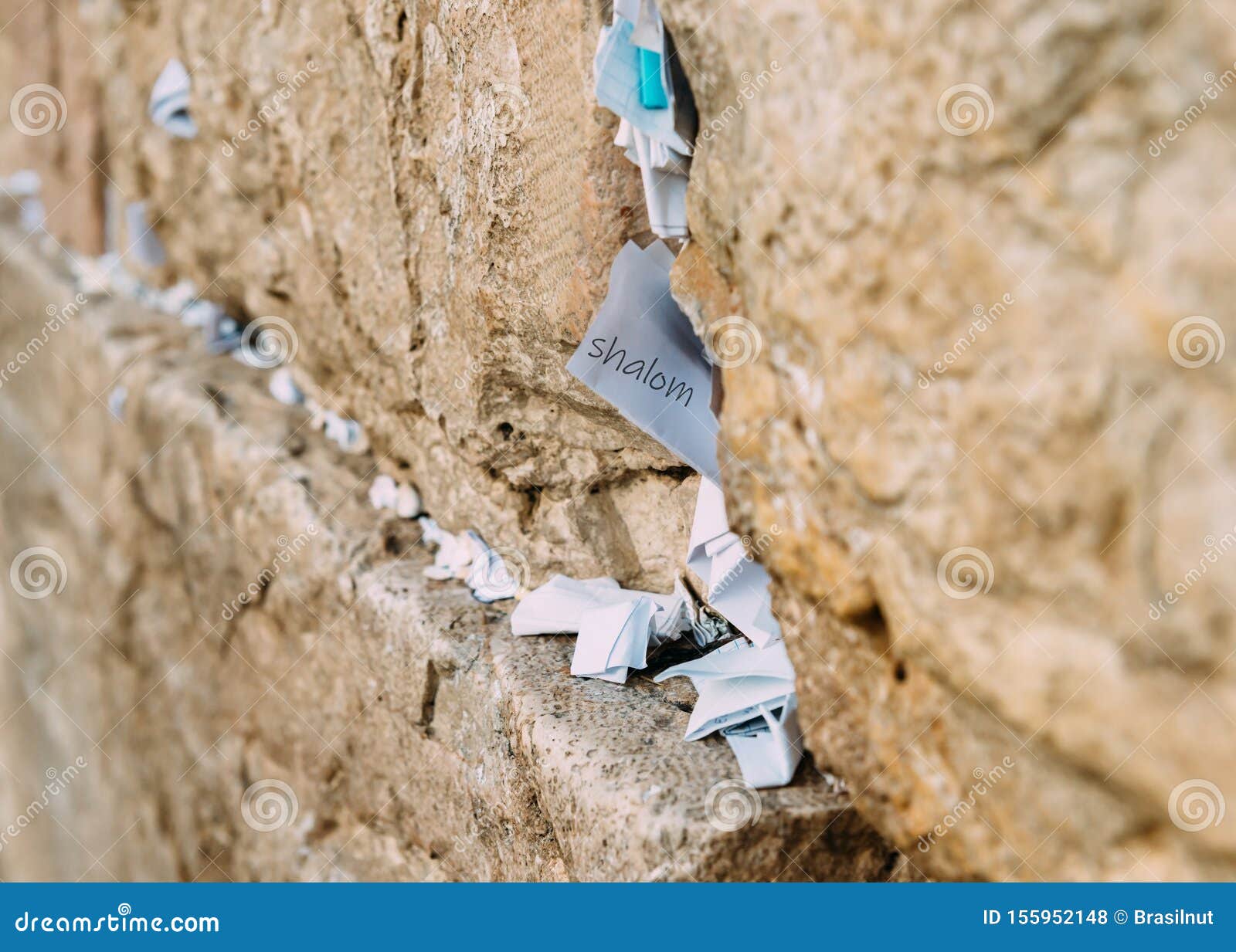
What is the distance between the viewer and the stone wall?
72cm

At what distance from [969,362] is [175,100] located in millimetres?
2383

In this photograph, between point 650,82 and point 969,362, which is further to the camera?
point 650,82

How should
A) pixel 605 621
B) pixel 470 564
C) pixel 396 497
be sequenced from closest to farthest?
1. pixel 605 621
2. pixel 470 564
3. pixel 396 497

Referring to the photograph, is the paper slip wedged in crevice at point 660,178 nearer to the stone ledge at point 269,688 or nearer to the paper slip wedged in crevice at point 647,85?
the paper slip wedged in crevice at point 647,85

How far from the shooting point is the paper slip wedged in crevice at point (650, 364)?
133cm

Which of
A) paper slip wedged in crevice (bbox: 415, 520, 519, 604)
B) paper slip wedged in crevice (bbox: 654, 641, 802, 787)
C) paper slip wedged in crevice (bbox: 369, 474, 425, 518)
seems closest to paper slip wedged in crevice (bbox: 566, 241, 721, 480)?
paper slip wedged in crevice (bbox: 654, 641, 802, 787)

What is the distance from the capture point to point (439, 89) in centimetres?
A: 162

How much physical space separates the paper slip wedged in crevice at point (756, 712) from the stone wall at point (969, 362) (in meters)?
0.09

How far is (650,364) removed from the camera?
4.44ft

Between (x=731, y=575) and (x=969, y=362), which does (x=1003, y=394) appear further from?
(x=731, y=575)

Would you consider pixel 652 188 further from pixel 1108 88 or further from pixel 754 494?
pixel 1108 88

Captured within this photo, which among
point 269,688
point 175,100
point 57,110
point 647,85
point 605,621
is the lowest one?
point 269,688

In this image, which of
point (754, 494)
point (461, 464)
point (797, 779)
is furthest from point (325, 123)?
point (797, 779)

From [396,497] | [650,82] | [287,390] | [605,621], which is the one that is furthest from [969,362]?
[287,390]
